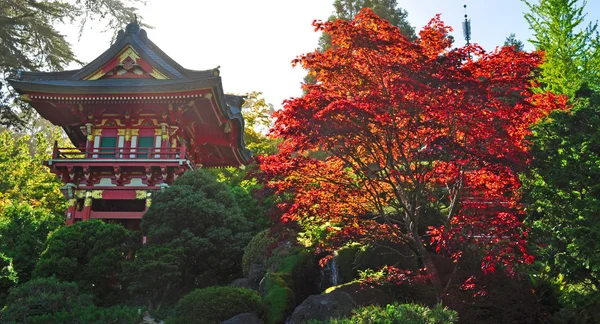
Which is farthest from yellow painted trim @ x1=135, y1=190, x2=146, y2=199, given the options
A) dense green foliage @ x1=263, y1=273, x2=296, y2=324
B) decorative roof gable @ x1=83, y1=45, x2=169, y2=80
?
dense green foliage @ x1=263, y1=273, x2=296, y2=324

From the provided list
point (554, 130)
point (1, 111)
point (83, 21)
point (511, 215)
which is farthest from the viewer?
point (83, 21)

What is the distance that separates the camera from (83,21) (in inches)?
576

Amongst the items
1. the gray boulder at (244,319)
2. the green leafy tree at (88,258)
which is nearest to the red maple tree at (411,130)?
the gray boulder at (244,319)

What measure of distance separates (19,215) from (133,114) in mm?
5454

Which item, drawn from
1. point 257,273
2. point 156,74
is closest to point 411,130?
point 257,273

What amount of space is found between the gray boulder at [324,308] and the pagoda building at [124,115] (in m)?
8.74

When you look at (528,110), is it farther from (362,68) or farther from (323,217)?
(323,217)

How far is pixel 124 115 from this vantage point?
1828cm

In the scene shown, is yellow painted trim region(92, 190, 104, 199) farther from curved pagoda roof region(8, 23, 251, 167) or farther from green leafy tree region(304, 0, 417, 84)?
green leafy tree region(304, 0, 417, 84)

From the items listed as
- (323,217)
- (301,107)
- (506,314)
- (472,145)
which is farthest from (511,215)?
(301,107)

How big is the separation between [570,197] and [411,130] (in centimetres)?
363

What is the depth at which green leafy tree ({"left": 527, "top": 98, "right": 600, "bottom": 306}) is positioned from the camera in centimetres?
899

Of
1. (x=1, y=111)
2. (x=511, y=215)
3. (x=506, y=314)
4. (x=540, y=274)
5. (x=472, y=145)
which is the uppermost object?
(x=1, y=111)

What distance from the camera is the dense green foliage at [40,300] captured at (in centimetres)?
965
